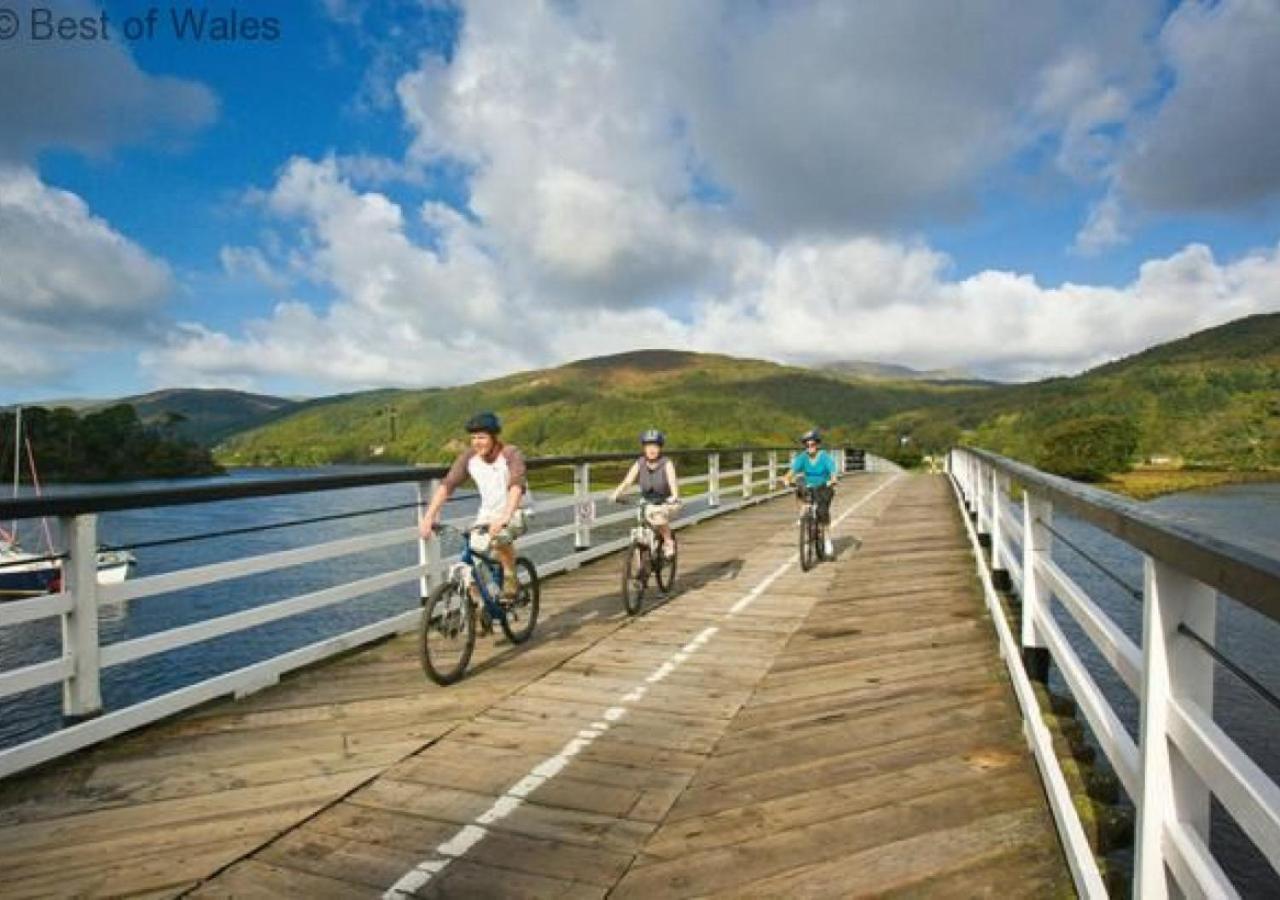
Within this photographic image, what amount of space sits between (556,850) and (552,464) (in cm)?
674

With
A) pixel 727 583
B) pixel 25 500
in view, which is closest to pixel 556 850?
pixel 25 500

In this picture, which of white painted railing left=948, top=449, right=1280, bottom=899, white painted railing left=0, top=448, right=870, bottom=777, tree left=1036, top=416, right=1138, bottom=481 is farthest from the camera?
tree left=1036, top=416, right=1138, bottom=481

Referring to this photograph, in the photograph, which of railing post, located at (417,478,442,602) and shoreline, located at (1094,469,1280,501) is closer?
railing post, located at (417,478,442,602)

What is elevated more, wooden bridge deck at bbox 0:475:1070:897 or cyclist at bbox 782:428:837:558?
cyclist at bbox 782:428:837:558

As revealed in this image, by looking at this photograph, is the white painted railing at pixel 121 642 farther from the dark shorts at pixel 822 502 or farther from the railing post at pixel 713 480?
the railing post at pixel 713 480

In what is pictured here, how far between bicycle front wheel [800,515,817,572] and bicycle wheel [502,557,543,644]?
453 cm

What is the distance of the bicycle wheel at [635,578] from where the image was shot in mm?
→ 8148

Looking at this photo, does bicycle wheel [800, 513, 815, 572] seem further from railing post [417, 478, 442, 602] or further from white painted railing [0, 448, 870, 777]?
white painted railing [0, 448, 870, 777]

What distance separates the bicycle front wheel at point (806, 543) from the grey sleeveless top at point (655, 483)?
250 cm

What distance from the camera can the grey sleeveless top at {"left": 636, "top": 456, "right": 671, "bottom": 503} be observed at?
9172mm

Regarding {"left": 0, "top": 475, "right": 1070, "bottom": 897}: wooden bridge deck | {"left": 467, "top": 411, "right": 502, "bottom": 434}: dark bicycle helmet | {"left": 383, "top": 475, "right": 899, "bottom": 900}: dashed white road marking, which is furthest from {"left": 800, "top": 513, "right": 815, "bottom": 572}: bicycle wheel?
{"left": 467, "top": 411, "right": 502, "bottom": 434}: dark bicycle helmet

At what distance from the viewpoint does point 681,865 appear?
3291 millimetres

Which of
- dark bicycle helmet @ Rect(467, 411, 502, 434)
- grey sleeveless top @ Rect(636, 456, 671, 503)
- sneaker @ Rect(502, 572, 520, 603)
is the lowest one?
sneaker @ Rect(502, 572, 520, 603)

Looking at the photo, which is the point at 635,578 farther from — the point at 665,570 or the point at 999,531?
the point at 999,531
